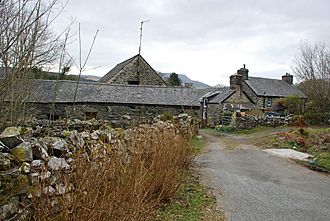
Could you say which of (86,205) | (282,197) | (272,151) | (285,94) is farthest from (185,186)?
(285,94)

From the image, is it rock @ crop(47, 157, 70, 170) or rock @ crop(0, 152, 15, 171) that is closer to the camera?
rock @ crop(0, 152, 15, 171)

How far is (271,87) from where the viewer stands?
41031mm

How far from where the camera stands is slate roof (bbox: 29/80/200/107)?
74.6ft

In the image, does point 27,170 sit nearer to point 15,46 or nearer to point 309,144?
point 15,46

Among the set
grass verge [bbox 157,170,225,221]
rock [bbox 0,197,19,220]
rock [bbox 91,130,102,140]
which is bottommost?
grass verge [bbox 157,170,225,221]

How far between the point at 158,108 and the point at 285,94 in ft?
75.2

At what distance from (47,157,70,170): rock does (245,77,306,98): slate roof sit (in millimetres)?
35890

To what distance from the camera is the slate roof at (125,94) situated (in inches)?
896

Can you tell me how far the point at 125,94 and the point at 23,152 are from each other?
2091 cm

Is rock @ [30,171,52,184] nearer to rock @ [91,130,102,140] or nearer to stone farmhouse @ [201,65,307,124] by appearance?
rock @ [91,130,102,140]

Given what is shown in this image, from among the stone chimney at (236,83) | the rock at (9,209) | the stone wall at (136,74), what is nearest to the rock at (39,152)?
the rock at (9,209)

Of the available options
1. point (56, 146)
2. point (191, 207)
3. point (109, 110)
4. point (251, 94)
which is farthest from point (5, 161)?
point (251, 94)

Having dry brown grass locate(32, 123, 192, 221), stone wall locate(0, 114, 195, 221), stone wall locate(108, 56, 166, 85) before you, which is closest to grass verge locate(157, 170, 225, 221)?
dry brown grass locate(32, 123, 192, 221)

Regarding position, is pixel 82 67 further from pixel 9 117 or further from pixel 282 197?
pixel 282 197
